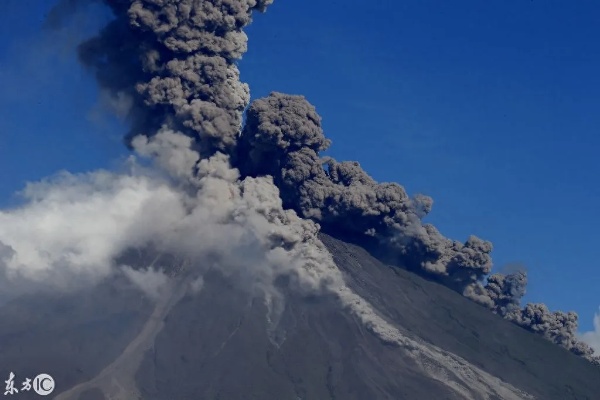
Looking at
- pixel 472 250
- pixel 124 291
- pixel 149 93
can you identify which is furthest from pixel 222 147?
pixel 472 250

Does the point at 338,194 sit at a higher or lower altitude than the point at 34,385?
higher

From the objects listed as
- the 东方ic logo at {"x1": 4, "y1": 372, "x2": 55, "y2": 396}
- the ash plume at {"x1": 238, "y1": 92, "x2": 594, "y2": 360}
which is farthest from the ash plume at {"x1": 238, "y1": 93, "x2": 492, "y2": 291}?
the 东方ic logo at {"x1": 4, "y1": 372, "x2": 55, "y2": 396}

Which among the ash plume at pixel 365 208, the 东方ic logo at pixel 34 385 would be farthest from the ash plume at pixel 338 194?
the 东方ic logo at pixel 34 385

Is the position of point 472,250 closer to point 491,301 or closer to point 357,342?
point 491,301

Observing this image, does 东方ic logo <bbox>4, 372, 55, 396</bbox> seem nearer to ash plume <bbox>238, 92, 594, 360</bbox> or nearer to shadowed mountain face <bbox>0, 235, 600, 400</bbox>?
shadowed mountain face <bbox>0, 235, 600, 400</bbox>

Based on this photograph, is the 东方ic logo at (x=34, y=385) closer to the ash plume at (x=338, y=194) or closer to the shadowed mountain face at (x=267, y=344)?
the shadowed mountain face at (x=267, y=344)

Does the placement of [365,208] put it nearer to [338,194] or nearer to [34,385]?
[338,194]

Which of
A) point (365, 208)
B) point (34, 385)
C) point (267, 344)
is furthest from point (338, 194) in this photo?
A: point (34, 385)

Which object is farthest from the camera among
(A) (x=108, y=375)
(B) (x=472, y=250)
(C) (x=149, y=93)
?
(B) (x=472, y=250)
